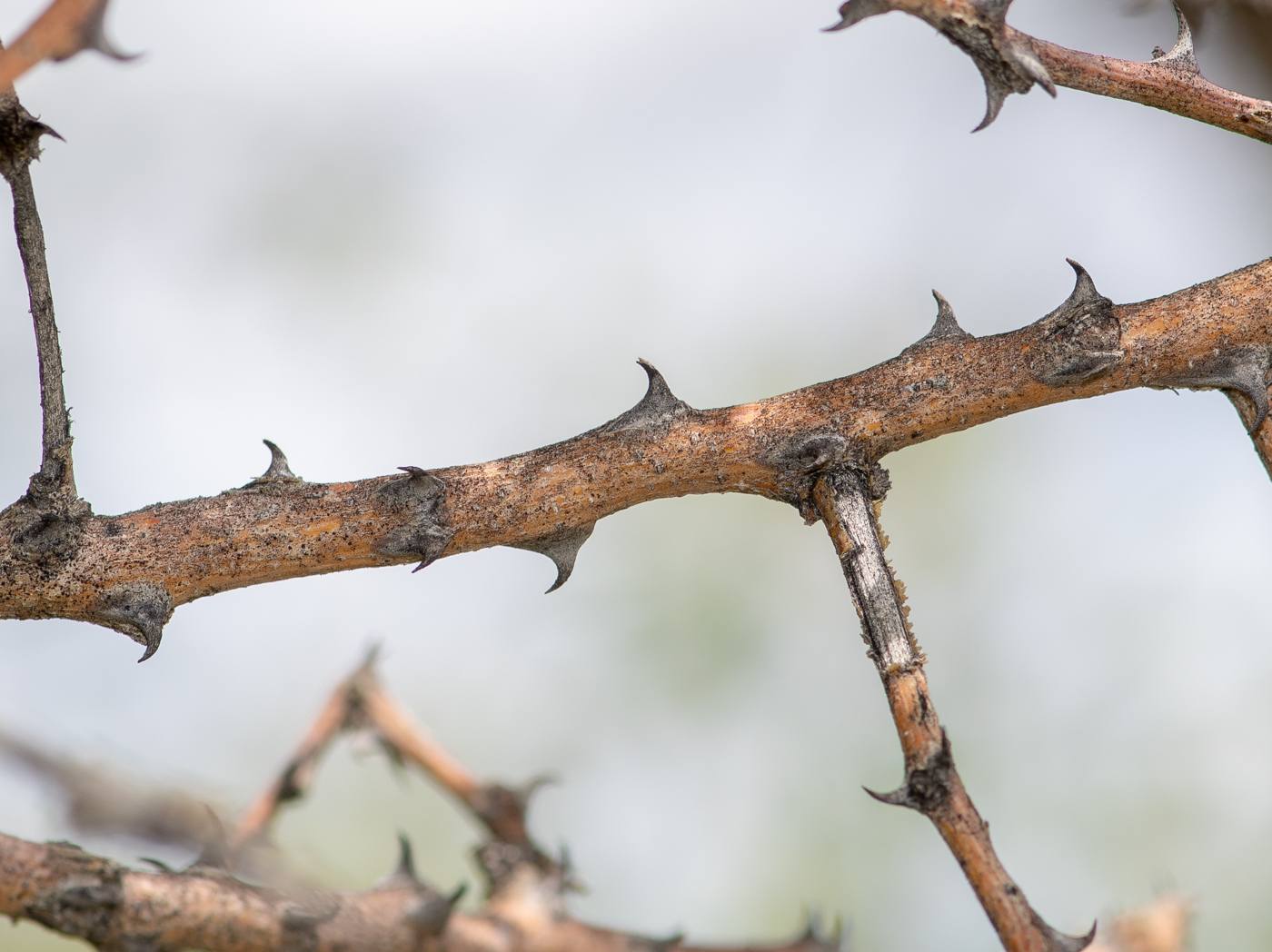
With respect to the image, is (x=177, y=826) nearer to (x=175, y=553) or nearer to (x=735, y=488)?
(x=175, y=553)

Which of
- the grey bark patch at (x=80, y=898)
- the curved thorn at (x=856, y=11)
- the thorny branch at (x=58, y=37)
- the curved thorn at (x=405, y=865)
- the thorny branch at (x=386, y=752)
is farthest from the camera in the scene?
the thorny branch at (x=386, y=752)

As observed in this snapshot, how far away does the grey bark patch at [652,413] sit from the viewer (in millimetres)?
1026

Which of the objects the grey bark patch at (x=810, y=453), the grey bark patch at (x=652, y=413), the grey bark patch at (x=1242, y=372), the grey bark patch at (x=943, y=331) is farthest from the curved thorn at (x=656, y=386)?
the grey bark patch at (x=1242, y=372)

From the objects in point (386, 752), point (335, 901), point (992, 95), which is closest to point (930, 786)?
point (992, 95)

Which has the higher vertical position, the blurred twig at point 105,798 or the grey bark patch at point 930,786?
the grey bark patch at point 930,786

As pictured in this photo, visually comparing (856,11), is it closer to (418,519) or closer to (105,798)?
(418,519)

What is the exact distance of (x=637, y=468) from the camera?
40.0 inches

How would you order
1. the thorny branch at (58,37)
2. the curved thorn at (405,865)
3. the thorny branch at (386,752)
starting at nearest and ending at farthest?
1. the thorny branch at (58,37)
2. the curved thorn at (405,865)
3. the thorny branch at (386,752)

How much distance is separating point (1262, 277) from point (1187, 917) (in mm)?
1311

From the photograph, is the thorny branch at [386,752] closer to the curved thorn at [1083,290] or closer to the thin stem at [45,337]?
the thin stem at [45,337]

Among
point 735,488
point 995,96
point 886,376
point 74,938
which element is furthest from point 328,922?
point 995,96

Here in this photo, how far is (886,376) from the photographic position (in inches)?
40.1

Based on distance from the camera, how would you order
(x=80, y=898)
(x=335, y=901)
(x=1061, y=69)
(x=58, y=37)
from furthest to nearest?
(x=335, y=901) < (x=80, y=898) < (x=1061, y=69) < (x=58, y=37)

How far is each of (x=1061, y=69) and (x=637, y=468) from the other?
512 millimetres
